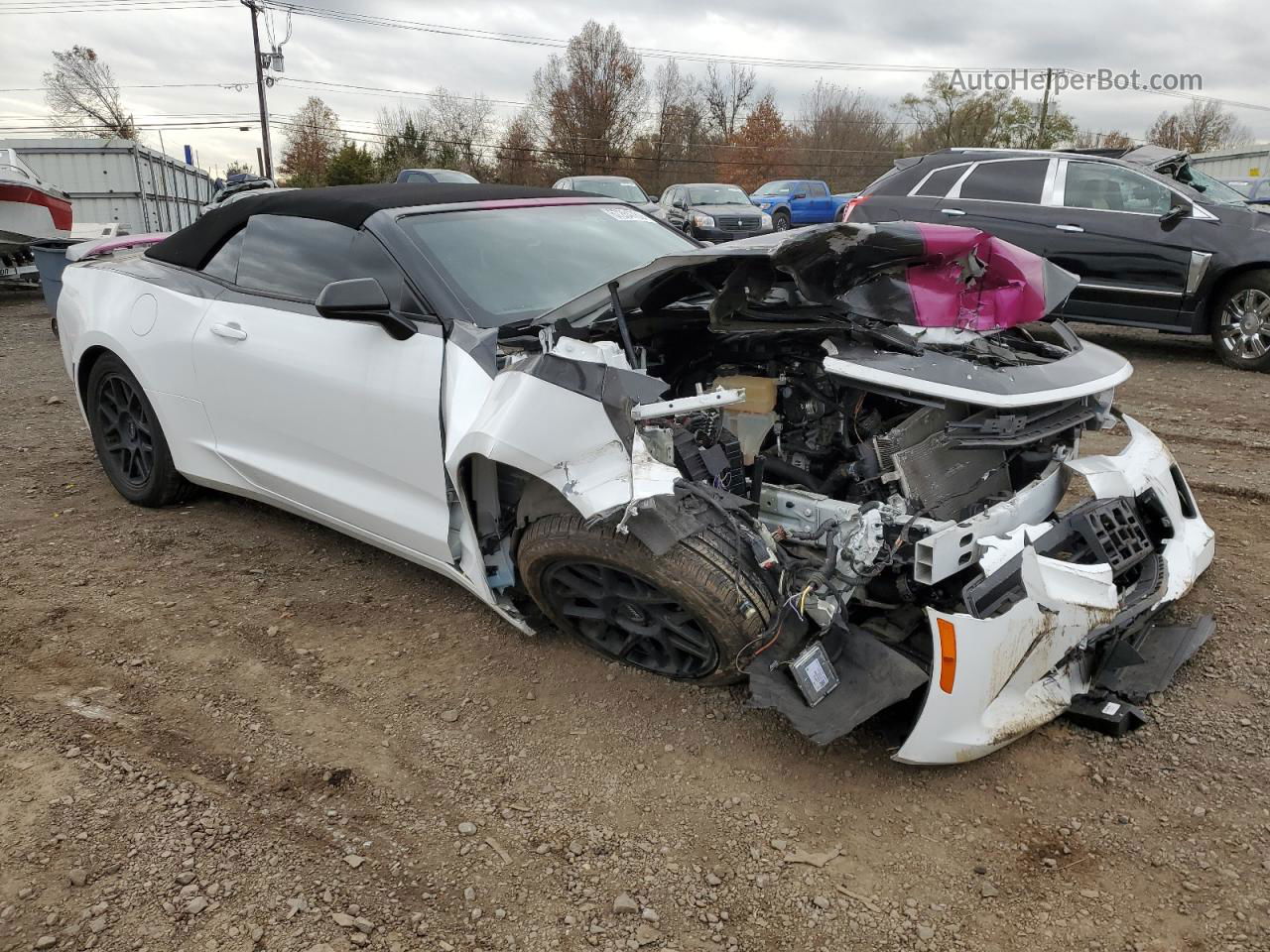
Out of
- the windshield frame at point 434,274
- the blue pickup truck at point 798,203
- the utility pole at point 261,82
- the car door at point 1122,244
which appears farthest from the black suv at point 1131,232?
the utility pole at point 261,82

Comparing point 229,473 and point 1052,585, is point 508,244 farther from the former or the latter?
point 1052,585

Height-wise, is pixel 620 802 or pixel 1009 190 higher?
pixel 1009 190

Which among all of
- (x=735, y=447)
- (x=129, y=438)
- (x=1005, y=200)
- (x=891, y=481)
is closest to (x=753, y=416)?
(x=735, y=447)

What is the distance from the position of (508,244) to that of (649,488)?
1426 millimetres

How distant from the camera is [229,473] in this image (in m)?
3.85

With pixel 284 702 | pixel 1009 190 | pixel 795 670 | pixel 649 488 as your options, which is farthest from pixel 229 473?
pixel 1009 190

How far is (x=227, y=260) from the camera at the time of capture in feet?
12.7

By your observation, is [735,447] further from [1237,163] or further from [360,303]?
[1237,163]

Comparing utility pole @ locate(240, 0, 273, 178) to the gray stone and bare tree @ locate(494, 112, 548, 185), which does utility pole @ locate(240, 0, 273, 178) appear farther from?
the gray stone

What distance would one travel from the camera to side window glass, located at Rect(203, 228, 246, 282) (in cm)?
382

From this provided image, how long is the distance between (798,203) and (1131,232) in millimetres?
16308

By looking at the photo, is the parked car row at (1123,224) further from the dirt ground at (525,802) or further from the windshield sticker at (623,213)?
the dirt ground at (525,802)

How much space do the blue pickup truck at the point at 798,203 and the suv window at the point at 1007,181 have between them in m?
14.3

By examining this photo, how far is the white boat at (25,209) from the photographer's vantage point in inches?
511
